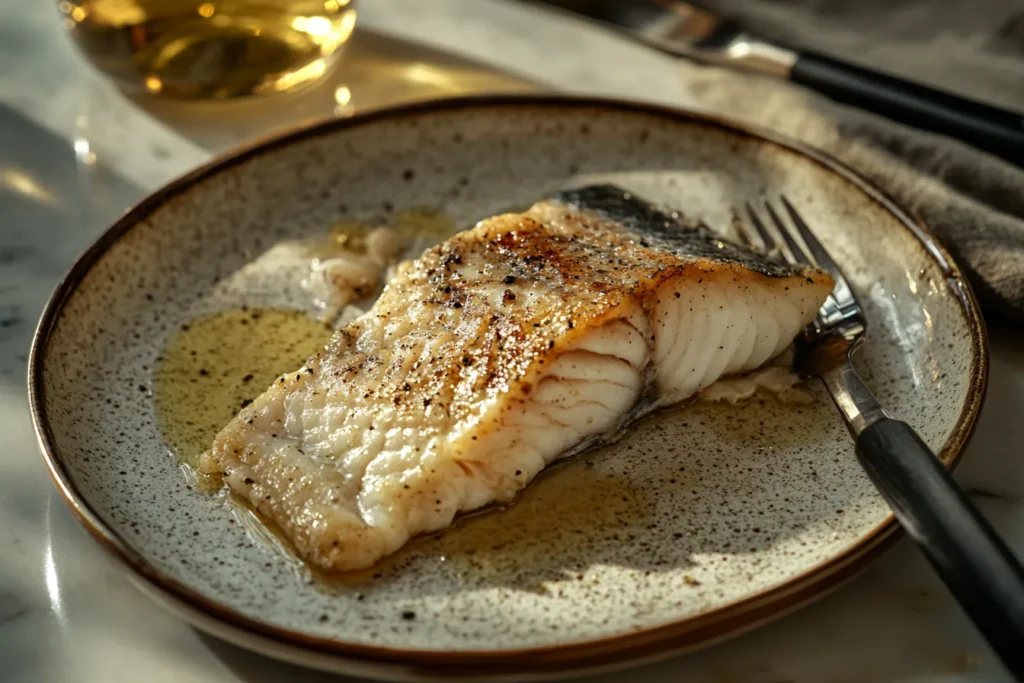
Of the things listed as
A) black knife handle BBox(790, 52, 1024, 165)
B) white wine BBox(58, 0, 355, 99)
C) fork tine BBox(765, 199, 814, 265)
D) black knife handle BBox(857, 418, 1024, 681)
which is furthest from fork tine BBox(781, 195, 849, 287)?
white wine BBox(58, 0, 355, 99)

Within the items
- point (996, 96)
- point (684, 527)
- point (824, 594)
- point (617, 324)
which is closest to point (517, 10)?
point (996, 96)

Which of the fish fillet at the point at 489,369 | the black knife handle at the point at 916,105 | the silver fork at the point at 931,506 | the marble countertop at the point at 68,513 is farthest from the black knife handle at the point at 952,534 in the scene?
the black knife handle at the point at 916,105

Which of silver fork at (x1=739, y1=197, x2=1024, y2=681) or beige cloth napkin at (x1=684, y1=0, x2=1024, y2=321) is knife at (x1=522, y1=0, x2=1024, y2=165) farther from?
silver fork at (x1=739, y1=197, x2=1024, y2=681)

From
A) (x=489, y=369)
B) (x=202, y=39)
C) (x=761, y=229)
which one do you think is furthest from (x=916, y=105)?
(x=202, y=39)

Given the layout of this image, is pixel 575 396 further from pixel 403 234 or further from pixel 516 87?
pixel 516 87

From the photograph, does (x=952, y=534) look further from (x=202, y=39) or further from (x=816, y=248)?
(x=202, y=39)
